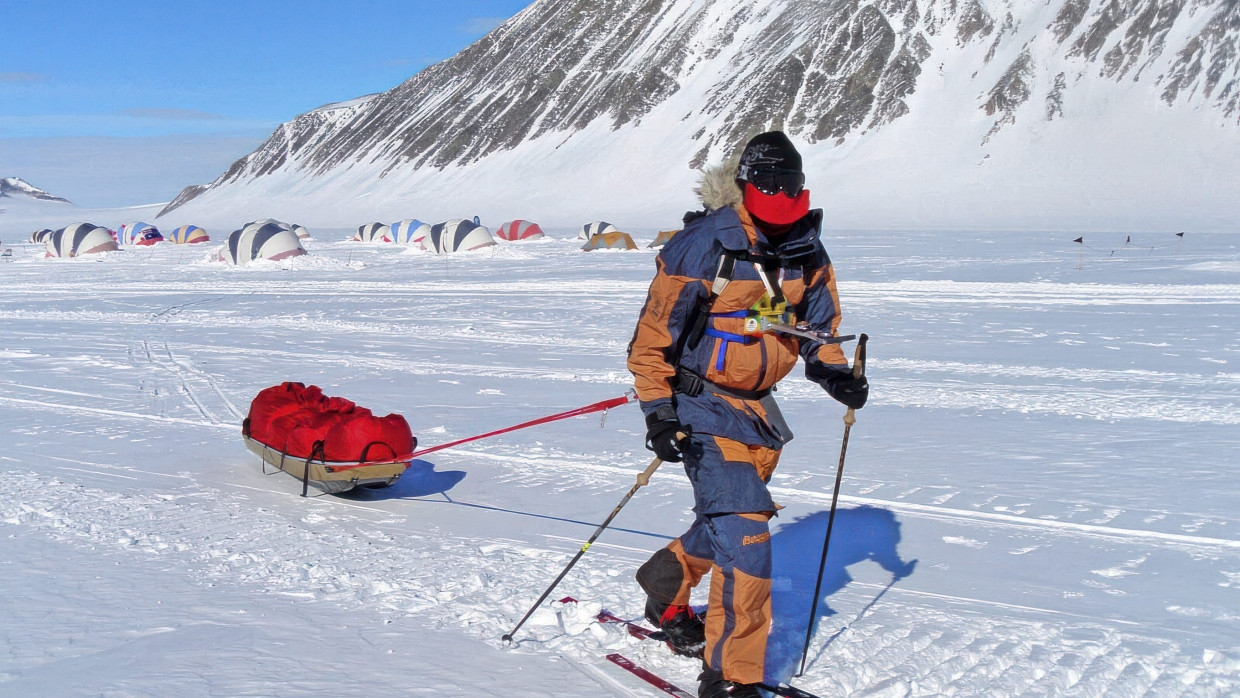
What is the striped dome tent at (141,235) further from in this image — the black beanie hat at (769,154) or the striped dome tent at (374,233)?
the black beanie hat at (769,154)

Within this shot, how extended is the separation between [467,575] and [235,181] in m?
147

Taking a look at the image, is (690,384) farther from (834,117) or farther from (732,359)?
(834,117)

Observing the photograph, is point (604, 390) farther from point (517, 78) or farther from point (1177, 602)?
point (517, 78)

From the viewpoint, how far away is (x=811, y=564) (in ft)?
15.0

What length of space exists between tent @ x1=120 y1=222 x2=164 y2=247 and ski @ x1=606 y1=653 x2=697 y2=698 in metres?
52.9

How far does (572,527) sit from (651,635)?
156 centimetres

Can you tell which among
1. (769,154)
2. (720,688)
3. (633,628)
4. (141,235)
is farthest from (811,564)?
(141,235)

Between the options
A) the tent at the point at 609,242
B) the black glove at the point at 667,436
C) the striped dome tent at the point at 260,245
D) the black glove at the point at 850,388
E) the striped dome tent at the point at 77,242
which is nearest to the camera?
the black glove at the point at 667,436

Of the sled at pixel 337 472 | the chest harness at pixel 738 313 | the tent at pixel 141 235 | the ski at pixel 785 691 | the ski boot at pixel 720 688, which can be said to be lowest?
the ski at pixel 785 691

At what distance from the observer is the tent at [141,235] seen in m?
51.1

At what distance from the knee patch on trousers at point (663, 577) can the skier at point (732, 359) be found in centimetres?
36

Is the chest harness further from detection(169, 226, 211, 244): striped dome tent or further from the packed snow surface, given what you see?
detection(169, 226, 211, 244): striped dome tent

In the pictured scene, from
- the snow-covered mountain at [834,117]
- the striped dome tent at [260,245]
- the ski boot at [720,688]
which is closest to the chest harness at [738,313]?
the ski boot at [720,688]

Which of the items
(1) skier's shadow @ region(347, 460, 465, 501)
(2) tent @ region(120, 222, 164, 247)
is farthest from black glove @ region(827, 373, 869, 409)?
(2) tent @ region(120, 222, 164, 247)
